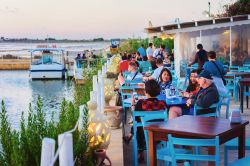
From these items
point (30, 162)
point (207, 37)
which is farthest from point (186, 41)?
point (30, 162)

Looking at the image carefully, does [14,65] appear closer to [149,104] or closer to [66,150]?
[149,104]

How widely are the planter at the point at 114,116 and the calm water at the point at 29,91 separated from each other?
20535 millimetres

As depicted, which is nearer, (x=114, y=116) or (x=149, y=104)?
(x=149, y=104)

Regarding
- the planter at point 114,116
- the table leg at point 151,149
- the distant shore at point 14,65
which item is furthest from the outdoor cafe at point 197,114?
the distant shore at point 14,65

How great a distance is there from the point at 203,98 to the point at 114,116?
1.66 m

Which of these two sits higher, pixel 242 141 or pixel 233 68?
pixel 233 68

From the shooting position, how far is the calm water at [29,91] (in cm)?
3272

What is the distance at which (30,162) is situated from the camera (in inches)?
183

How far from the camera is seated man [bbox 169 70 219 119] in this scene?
7395 millimetres

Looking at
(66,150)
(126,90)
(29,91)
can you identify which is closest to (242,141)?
(66,150)

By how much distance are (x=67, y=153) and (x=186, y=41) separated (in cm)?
1484

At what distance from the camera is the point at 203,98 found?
7.41m

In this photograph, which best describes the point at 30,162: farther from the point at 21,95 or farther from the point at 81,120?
the point at 21,95

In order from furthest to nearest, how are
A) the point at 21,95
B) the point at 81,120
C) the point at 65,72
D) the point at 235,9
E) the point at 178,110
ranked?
the point at 65,72 → the point at 21,95 → the point at 235,9 → the point at 178,110 → the point at 81,120
